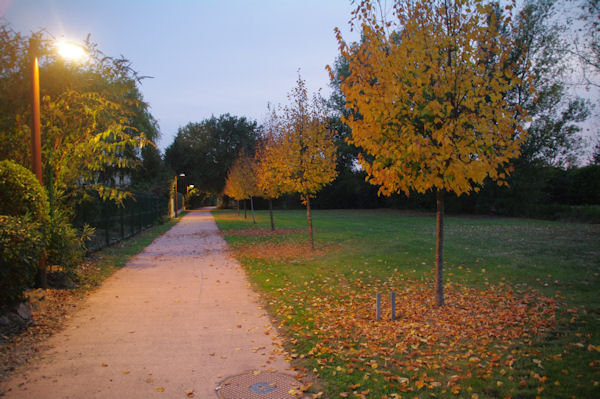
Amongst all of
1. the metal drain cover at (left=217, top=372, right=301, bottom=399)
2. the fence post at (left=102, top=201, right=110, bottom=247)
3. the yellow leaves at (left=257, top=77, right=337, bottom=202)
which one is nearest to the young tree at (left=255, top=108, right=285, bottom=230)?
the yellow leaves at (left=257, top=77, right=337, bottom=202)

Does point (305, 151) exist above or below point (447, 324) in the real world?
above

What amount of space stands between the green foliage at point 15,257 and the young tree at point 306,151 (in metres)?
8.84

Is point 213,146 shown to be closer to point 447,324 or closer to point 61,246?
point 61,246

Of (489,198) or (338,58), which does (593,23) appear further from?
(338,58)

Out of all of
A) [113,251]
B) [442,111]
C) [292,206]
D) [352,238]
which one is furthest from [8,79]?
[292,206]

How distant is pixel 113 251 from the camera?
13117 mm

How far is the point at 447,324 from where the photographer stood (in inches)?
216

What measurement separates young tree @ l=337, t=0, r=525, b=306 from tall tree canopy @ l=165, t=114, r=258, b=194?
5218 centimetres

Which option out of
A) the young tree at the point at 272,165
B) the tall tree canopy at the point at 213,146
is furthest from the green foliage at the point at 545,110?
the tall tree canopy at the point at 213,146

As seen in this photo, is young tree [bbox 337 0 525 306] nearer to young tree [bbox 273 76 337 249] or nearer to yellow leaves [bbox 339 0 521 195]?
yellow leaves [bbox 339 0 521 195]

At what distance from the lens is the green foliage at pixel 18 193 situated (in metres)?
6.36

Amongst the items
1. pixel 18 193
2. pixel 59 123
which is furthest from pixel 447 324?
pixel 59 123

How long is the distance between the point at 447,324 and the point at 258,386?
301 cm

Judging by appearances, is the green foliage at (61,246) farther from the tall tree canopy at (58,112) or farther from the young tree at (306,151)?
the young tree at (306,151)
